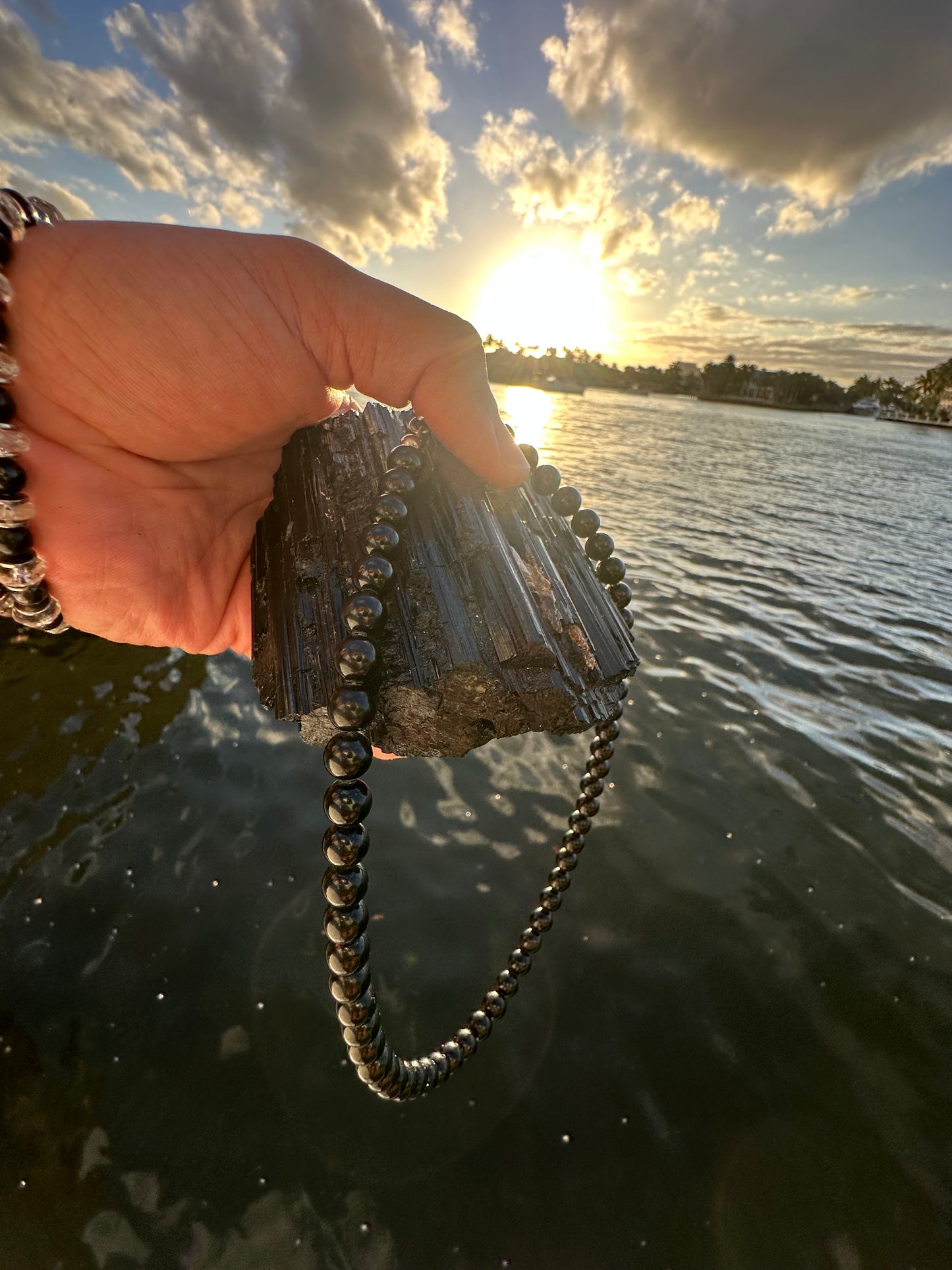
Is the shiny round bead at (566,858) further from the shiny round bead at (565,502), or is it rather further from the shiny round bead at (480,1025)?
the shiny round bead at (565,502)

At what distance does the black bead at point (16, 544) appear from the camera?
190cm

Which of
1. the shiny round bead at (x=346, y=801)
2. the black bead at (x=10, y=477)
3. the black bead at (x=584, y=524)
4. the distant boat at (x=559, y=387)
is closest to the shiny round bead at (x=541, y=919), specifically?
the shiny round bead at (x=346, y=801)

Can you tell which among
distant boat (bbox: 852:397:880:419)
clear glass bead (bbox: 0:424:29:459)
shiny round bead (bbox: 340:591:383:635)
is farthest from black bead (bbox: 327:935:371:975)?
distant boat (bbox: 852:397:880:419)

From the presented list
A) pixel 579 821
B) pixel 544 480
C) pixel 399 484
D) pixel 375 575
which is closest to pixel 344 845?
pixel 375 575

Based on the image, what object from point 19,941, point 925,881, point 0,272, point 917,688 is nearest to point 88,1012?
point 19,941

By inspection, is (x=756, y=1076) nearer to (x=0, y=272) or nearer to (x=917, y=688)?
(x=0, y=272)

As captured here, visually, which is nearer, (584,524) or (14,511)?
(14,511)

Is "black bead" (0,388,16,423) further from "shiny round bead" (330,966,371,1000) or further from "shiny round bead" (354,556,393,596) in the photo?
"shiny round bead" (330,966,371,1000)

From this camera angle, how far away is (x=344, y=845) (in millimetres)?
1831

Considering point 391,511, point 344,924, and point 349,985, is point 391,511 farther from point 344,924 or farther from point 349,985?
point 349,985

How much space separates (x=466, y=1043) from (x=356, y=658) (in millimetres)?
2320

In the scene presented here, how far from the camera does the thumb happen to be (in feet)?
5.75

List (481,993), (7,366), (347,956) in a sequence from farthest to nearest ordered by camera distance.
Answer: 1. (481,993)
2. (347,956)
3. (7,366)

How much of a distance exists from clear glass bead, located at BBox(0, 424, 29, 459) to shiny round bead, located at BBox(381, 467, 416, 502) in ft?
3.91
